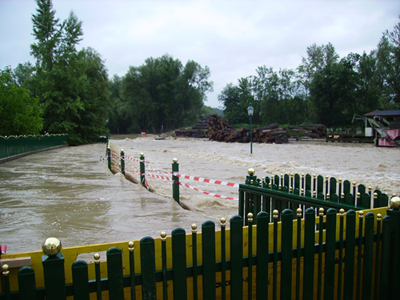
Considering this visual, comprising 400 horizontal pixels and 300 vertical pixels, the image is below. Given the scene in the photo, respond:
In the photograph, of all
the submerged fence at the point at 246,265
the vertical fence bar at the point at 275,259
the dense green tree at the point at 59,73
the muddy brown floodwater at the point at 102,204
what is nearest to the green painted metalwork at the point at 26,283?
the submerged fence at the point at 246,265

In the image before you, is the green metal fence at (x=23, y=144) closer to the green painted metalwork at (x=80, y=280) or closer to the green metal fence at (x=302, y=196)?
the green metal fence at (x=302, y=196)

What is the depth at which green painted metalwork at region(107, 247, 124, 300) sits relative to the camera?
183 cm

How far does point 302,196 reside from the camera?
3.76m

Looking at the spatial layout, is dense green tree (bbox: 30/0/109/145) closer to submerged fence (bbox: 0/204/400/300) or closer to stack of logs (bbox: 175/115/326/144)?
stack of logs (bbox: 175/115/326/144)

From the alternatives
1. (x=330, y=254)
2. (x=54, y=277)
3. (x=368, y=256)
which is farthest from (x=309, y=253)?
(x=54, y=277)

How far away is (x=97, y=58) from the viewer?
46.7m

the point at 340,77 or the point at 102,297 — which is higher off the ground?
the point at 340,77

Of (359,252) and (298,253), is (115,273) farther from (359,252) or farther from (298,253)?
(359,252)

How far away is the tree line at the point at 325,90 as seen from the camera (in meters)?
45.2

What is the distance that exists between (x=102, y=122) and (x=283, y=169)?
36.4m

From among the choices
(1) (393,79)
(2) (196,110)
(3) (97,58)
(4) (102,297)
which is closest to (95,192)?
(4) (102,297)

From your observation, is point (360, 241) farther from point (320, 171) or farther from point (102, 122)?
point (102, 122)

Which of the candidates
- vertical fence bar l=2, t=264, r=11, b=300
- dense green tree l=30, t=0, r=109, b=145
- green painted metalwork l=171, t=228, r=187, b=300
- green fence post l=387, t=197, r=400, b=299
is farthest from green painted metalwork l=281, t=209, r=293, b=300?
dense green tree l=30, t=0, r=109, b=145

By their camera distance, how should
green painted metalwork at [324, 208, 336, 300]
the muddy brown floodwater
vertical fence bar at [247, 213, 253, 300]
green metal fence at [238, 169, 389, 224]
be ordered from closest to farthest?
vertical fence bar at [247, 213, 253, 300] < green painted metalwork at [324, 208, 336, 300] < green metal fence at [238, 169, 389, 224] < the muddy brown floodwater
